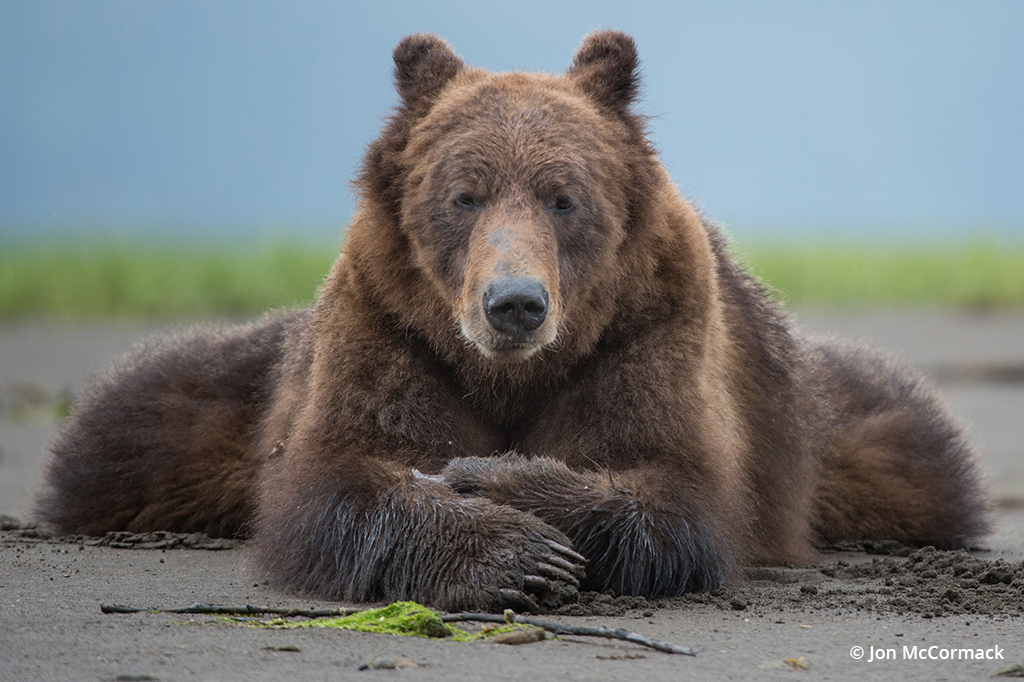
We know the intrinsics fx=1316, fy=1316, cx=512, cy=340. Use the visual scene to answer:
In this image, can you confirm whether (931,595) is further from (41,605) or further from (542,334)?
(41,605)

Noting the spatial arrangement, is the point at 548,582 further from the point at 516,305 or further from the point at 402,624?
the point at 516,305

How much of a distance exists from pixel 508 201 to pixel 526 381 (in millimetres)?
752

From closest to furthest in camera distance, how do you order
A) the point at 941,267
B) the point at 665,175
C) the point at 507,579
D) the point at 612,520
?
the point at 507,579 < the point at 612,520 < the point at 665,175 < the point at 941,267

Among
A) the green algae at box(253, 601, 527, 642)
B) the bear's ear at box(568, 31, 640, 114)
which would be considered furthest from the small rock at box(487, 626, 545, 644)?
the bear's ear at box(568, 31, 640, 114)

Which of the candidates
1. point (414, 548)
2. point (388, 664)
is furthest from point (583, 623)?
point (388, 664)

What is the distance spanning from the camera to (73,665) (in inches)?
144

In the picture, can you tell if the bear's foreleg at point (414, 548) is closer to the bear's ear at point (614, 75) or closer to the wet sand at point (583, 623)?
the wet sand at point (583, 623)

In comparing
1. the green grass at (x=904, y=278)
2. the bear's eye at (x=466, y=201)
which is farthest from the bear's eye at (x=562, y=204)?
the green grass at (x=904, y=278)

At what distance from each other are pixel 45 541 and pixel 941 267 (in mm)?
23611

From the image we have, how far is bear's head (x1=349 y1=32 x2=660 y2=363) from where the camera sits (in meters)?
→ 4.83

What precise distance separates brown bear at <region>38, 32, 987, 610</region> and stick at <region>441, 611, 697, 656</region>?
0.22 m

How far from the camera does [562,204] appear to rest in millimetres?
5070

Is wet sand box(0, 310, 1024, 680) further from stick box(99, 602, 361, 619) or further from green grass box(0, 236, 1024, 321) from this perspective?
green grass box(0, 236, 1024, 321)

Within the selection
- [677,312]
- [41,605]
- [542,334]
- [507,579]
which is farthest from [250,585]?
[677,312]
